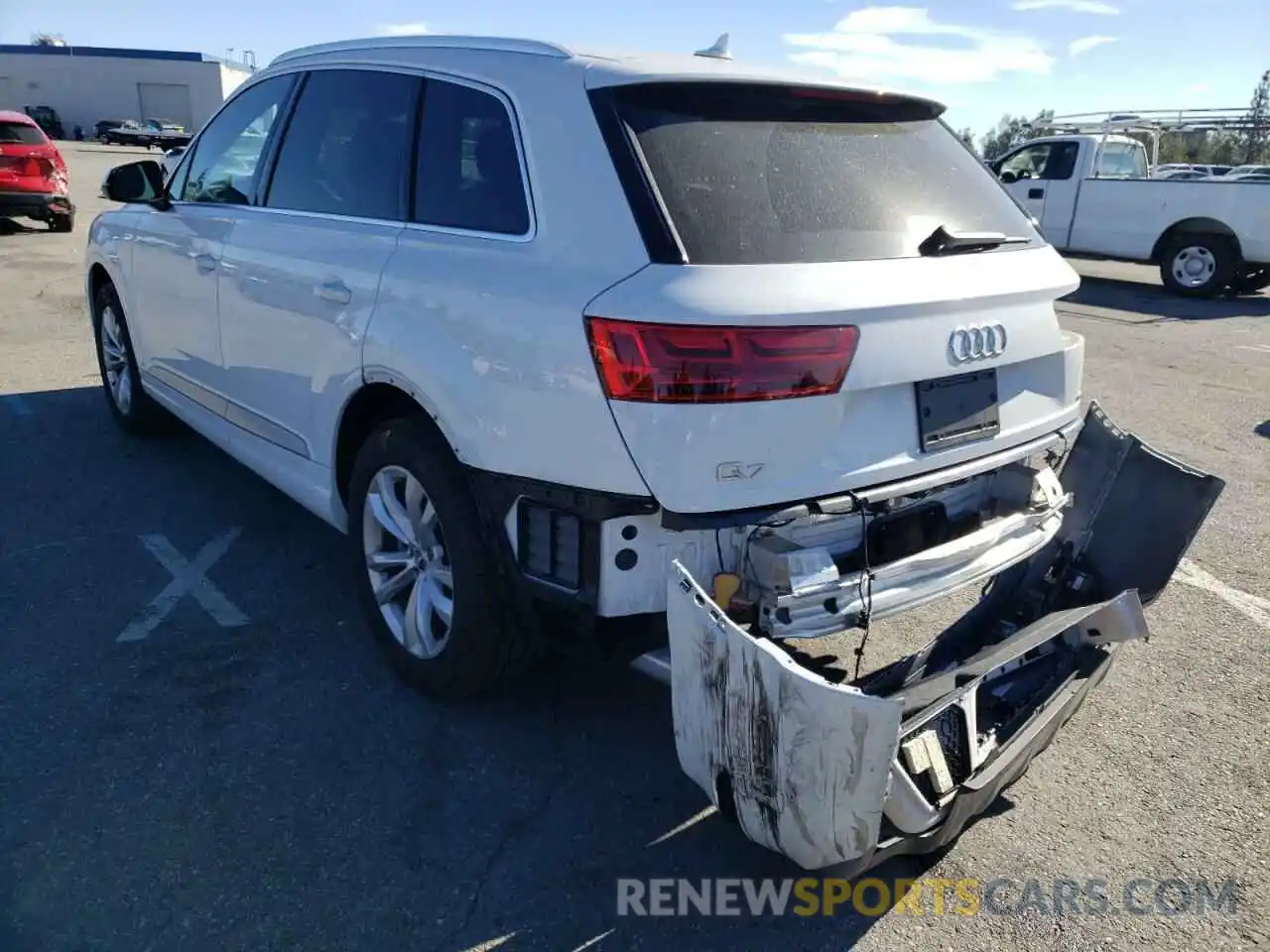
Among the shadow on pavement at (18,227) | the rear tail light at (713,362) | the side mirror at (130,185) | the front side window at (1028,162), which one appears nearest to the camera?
the rear tail light at (713,362)

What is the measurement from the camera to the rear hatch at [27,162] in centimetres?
1470

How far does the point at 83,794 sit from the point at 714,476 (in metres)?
1.97

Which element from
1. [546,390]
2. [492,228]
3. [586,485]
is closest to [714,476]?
[586,485]

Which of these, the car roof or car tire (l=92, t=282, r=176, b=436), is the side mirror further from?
the car roof

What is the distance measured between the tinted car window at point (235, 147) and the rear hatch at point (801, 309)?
207 centimetres

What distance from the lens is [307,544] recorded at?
14.8 ft

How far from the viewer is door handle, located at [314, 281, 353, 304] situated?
3.23 meters

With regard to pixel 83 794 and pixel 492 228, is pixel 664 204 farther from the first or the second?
pixel 83 794

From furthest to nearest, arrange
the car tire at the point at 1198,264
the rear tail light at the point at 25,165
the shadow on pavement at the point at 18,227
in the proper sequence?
the shadow on pavement at the point at 18,227, the rear tail light at the point at 25,165, the car tire at the point at 1198,264

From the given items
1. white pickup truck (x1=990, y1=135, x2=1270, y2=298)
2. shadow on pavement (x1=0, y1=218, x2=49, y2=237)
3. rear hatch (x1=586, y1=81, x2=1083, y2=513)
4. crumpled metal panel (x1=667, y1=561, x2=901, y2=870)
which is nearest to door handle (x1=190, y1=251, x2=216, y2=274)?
rear hatch (x1=586, y1=81, x2=1083, y2=513)

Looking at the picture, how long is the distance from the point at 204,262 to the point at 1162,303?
13158 mm

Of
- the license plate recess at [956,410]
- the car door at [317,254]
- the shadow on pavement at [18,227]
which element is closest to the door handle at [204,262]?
the car door at [317,254]

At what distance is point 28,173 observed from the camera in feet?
48.7

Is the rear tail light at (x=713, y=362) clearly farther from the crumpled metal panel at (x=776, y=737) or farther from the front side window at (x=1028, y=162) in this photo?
the front side window at (x=1028, y=162)
